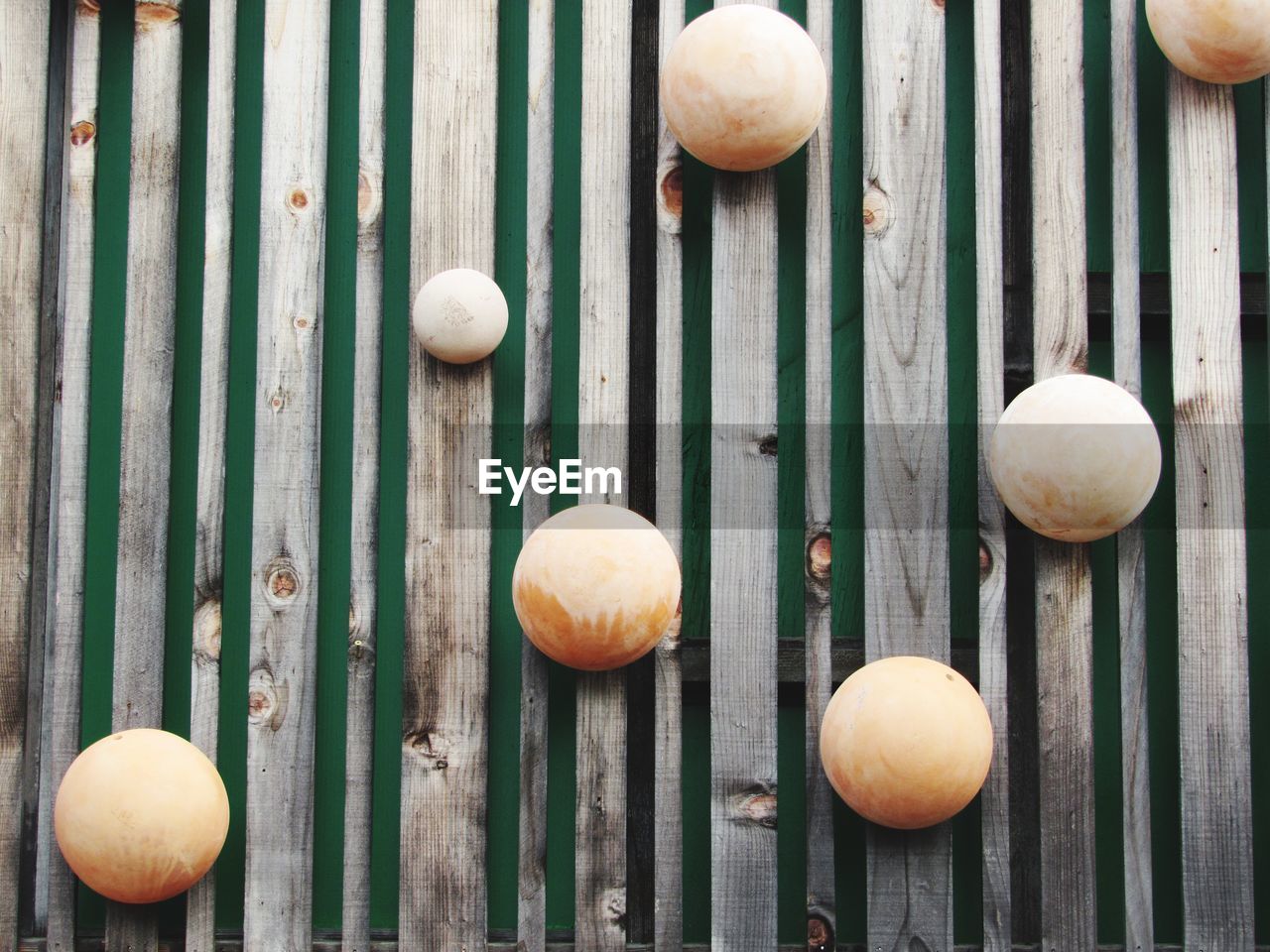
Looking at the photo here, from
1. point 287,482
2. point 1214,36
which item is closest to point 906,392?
point 1214,36

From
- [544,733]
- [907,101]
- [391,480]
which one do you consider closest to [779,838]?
[544,733]

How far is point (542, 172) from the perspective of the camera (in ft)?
6.78

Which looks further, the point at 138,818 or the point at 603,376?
the point at 603,376

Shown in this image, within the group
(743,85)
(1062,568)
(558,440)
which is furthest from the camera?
(558,440)

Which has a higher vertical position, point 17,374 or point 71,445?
point 17,374

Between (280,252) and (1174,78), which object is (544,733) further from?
(1174,78)

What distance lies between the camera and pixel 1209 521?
1985mm

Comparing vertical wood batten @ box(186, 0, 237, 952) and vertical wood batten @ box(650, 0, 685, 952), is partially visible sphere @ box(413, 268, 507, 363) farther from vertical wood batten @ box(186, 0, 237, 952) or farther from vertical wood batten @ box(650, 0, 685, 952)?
vertical wood batten @ box(186, 0, 237, 952)

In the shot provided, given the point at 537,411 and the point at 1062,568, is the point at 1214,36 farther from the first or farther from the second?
the point at 537,411

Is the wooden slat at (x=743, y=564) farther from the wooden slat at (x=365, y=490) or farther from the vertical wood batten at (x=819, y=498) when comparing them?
the wooden slat at (x=365, y=490)

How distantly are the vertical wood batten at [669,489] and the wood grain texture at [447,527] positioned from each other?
0.36 meters

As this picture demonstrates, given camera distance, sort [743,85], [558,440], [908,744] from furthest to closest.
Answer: [558,440] → [743,85] → [908,744]

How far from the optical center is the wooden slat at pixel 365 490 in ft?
6.45

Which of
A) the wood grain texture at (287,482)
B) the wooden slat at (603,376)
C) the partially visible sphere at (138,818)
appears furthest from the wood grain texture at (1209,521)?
the partially visible sphere at (138,818)
